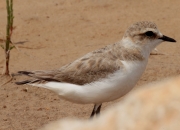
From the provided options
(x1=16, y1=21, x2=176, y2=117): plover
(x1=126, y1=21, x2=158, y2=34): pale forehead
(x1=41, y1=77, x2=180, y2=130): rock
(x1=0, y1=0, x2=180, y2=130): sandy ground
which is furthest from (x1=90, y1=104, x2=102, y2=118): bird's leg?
(x1=41, y1=77, x2=180, y2=130): rock

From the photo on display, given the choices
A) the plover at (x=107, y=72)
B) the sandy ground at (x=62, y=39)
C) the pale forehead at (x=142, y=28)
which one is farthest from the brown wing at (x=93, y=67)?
the sandy ground at (x=62, y=39)

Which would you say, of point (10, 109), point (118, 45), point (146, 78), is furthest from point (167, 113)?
point (146, 78)

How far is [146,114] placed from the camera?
1.24 meters

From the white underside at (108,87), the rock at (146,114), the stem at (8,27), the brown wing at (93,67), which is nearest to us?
the rock at (146,114)

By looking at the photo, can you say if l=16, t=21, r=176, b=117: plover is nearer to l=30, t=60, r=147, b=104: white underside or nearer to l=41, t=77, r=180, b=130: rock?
l=30, t=60, r=147, b=104: white underside

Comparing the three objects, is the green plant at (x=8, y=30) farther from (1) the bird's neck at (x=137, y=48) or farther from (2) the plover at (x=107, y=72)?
(1) the bird's neck at (x=137, y=48)

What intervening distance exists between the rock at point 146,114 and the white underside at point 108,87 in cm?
411

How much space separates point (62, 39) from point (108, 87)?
17.9ft

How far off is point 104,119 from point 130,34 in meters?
4.60

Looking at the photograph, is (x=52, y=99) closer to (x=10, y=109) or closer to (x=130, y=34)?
(x=10, y=109)

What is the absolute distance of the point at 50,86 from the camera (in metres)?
5.86

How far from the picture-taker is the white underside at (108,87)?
17.9ft

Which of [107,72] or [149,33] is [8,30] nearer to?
[107,72]

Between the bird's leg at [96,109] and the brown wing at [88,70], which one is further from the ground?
the brown wing at [88,70]
